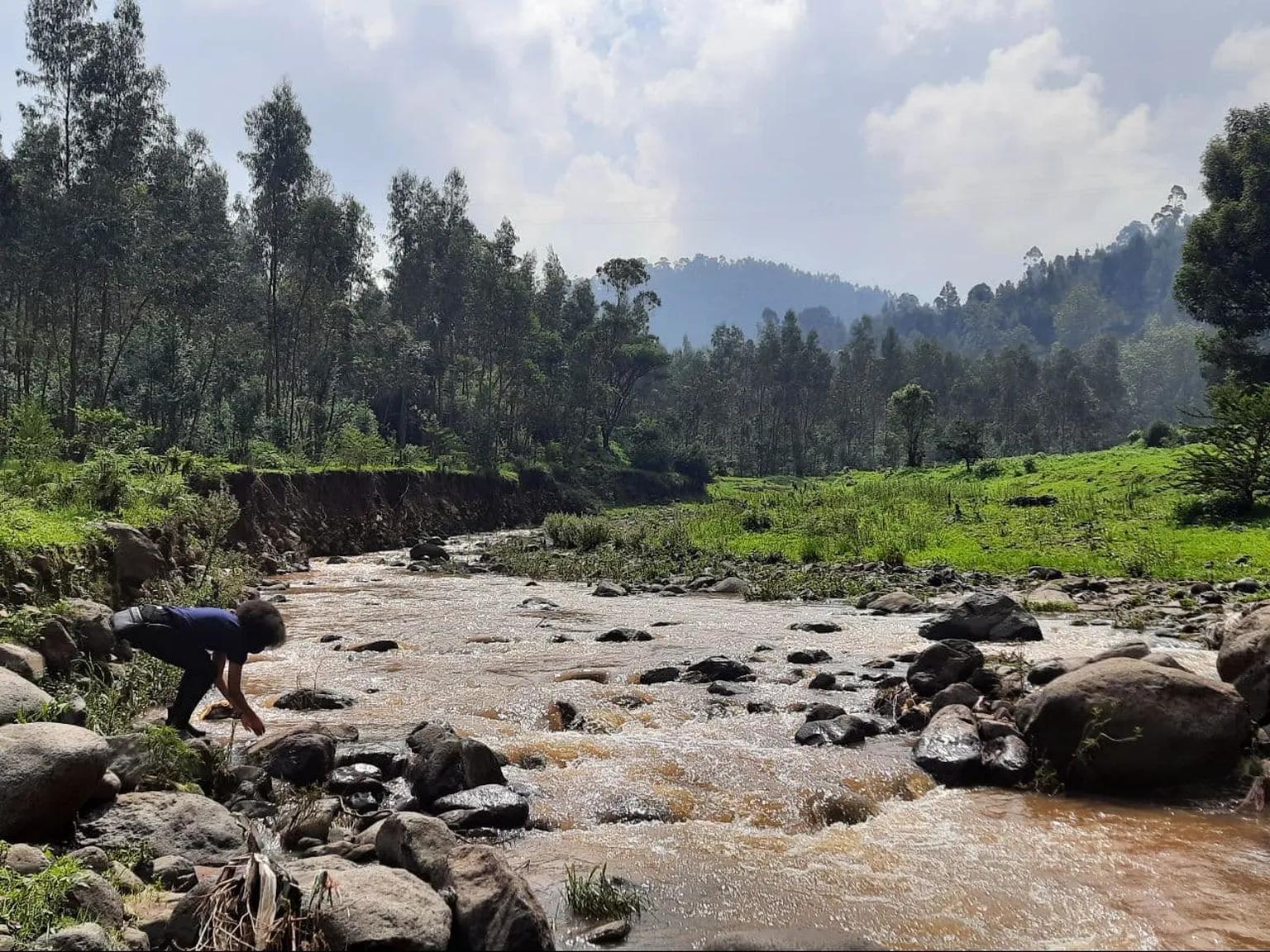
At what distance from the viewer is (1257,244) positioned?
32.9m

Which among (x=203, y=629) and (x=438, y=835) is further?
(x=203, y=629)

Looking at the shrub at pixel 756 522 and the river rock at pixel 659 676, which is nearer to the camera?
the river rock at pixel 659 676

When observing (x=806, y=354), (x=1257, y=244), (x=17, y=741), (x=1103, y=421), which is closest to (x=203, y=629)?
(x=17, y=741)

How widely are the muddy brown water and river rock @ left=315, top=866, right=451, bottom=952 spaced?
2.68ft

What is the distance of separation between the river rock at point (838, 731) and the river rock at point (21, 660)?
801cm

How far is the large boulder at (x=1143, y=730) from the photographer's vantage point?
7426mm

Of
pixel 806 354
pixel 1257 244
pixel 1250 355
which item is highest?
pixel 806 354

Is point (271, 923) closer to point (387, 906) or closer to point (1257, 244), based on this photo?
point (387, 906)

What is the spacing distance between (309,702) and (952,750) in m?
7.68

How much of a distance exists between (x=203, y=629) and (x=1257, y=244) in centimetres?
3999

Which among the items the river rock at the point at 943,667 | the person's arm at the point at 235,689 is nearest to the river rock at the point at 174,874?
the person's arm at the point at 235,689

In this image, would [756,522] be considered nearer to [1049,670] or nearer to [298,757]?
[1049,670]

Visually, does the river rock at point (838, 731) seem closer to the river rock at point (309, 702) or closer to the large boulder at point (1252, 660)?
the large boulder at point (1252, 660)

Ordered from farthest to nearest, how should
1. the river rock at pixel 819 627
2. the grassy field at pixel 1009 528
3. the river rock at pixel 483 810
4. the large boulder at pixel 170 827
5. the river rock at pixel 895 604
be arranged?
the grassy field at pixel 1009 528 → the river rock at pixel 895 604 → the river rock at pixel 819 627 → the river rock at pixel 483 810 → the large boulder at pixel 170 827
